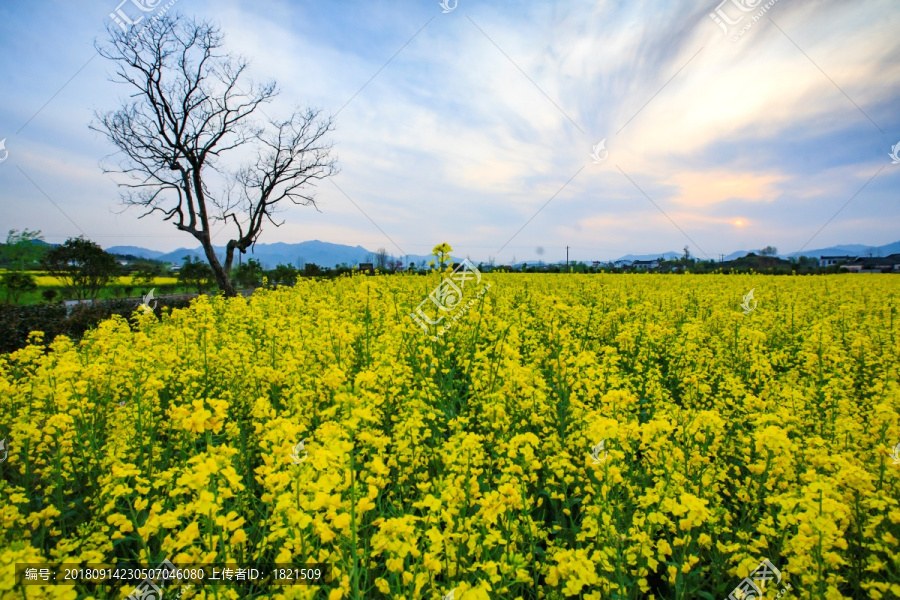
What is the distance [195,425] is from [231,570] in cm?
73

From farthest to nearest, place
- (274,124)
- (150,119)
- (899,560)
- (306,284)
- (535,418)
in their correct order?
(274,124)
(150,119)
(306,284)
(535,418)
(899,560)

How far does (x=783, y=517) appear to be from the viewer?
6.59 feet

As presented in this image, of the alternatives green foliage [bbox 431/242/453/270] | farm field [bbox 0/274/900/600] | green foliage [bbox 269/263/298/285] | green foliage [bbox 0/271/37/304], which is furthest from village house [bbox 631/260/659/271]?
green foliage [bbox 0/271/37/304]

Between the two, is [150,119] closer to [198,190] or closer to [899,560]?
[198,190]

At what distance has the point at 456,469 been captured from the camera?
2.13m

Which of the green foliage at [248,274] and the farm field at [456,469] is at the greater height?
the green foliage at [248,274]

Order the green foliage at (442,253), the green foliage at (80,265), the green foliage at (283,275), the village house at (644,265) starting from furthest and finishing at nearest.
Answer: the village house at (644,265) < the green foliage at (283,275) < the green foliage at (80,265) < the green foliage at (442,253)

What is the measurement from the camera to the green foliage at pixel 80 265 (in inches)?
568

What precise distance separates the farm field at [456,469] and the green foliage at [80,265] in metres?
12.8

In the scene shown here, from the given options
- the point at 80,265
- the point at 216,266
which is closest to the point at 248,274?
the point at 216,266

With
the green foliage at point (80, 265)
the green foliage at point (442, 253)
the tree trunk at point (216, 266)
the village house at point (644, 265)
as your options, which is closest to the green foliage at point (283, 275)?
the tree trunk at point (216, 266)

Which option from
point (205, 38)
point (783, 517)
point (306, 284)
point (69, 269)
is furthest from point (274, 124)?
point (783, 517)

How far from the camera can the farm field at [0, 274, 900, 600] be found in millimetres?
1824

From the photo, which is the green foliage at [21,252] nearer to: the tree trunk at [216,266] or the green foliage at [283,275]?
the tree trunk at [216,266]
